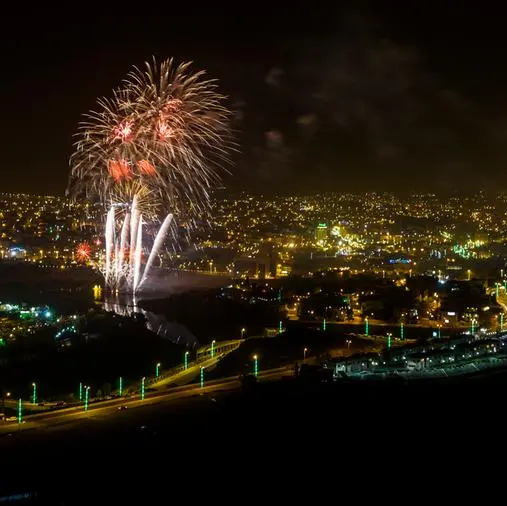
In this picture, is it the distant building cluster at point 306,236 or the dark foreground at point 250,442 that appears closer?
the dark foreground at point 250,442

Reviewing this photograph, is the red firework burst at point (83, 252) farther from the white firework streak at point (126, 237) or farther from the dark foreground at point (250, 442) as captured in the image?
the dark foreground at point (250, 442)

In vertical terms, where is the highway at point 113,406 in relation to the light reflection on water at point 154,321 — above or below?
below

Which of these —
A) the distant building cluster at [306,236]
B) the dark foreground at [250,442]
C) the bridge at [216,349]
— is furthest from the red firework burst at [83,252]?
the dark foreground at [250,442]

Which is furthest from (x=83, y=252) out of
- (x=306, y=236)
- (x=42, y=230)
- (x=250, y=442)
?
(x=250, y=442)

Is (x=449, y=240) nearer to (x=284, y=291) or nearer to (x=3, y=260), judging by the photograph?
(x=284, y=291)

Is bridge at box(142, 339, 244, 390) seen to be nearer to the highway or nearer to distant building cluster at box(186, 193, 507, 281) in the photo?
the highway

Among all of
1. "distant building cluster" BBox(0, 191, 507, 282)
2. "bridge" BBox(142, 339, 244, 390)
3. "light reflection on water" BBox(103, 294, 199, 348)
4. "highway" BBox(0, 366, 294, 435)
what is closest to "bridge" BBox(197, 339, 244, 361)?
"bridge" BBox(142, 339, 244, 390)

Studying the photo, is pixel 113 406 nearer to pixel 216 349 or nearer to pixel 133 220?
pixel 133 220
